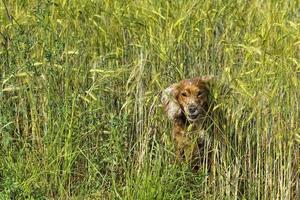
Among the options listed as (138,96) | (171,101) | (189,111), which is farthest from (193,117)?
(138,96)

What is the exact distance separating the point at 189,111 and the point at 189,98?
0.10 meters

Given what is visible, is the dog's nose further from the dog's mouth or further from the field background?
the field background

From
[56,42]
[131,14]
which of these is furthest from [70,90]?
[131,14]

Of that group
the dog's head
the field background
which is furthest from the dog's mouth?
the field background

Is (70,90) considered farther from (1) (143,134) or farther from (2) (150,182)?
(2) (150,182)

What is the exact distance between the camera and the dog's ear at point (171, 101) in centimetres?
423

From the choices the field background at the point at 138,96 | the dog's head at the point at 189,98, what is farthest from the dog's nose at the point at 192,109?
the field background at the point at 138,96

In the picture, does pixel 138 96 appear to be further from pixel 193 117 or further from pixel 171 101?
pixel 193 117

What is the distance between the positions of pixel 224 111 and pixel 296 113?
405mm

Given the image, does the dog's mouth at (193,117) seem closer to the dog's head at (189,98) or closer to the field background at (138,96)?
the dog's head at (189,98)

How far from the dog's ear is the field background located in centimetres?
6

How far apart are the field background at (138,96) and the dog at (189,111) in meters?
0.09

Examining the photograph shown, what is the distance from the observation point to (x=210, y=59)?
14.6ft

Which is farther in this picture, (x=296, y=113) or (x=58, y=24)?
(x=58, y=24)
